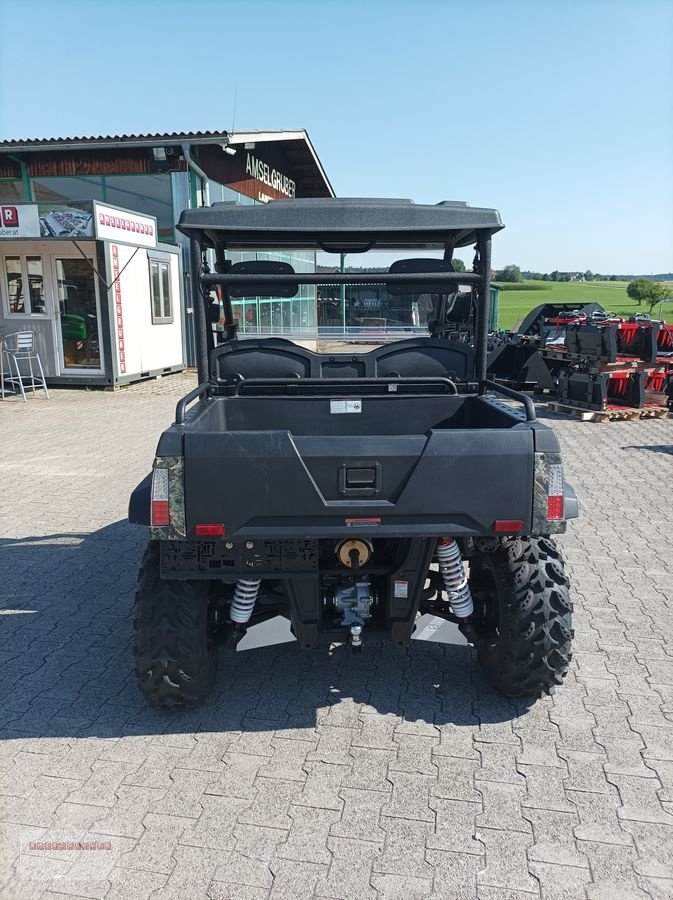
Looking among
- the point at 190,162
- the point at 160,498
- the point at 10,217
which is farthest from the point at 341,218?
the point at 190,162

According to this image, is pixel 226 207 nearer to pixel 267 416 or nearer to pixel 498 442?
pixel 267 416

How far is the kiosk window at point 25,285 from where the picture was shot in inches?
521

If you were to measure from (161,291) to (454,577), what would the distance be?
13207 mm

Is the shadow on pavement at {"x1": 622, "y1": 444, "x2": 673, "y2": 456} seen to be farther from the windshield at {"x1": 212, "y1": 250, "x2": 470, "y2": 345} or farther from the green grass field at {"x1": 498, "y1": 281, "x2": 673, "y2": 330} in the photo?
the green grass field at {"x1": 498, "y1": 281, "x2": 673, "y2": 330}

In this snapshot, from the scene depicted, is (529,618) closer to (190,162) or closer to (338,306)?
(338,306)

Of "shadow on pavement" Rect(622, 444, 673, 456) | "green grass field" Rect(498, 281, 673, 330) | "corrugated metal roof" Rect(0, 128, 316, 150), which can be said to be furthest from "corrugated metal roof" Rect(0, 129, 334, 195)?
"green grass field" Rect(498, 281, 673, 330)

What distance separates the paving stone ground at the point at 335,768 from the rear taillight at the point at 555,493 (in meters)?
0.99

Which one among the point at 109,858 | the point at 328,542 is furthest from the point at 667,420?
the point at 109,858

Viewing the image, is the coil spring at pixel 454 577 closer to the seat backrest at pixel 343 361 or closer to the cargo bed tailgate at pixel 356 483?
the cargo bed tailgate at pixel 356 483

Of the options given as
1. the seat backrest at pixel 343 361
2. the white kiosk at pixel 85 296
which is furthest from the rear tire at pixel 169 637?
the white kiosk at pixel 85 296

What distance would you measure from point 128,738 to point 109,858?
2.32 feet

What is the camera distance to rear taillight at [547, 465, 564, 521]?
282 centimetres

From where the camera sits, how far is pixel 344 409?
13.0 ft

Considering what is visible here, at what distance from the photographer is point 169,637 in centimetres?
306
